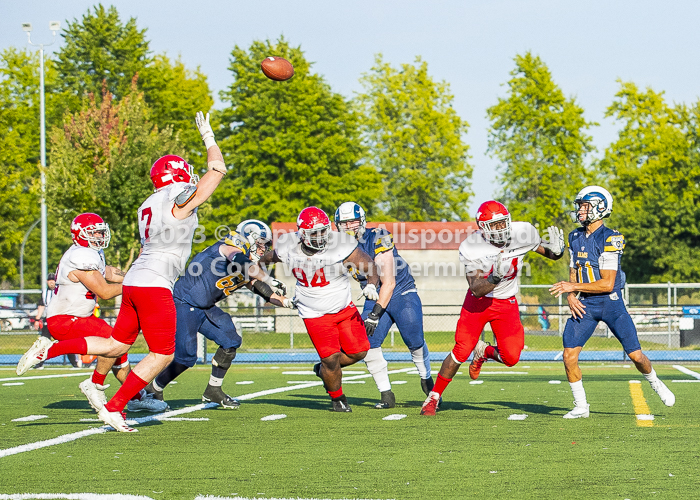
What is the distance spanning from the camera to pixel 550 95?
1439 inches

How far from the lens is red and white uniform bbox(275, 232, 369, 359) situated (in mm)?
7809

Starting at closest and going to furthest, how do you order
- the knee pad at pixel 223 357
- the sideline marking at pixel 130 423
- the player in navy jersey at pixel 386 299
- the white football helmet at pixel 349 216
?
the sideline marking at pixel 130 423 → the player in navy jersey at pixel 386 299 → the white football helmet at pixel 349 216 → the knee pad at pixel 223 357

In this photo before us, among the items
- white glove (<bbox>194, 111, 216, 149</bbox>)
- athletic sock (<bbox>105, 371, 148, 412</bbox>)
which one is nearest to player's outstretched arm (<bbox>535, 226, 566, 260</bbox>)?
white glove (<bbox>194, 111, 216, 149</bbox>)

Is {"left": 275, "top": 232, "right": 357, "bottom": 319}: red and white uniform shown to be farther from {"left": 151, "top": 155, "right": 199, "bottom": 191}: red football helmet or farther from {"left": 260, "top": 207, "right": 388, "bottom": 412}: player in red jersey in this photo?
{"left": 151, "top": 155, "right": 199, "bottom": 191}: red football helmet

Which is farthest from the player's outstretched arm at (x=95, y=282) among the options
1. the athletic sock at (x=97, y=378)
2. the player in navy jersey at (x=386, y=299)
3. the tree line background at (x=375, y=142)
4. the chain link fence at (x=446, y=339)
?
the tree line background at (x=375, y=142)

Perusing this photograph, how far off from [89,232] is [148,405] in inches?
70.3

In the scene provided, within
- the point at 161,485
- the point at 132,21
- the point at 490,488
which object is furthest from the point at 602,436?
the point at 132,21

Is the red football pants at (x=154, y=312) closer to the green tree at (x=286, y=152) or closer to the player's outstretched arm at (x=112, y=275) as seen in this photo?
the player's outstretched arm at (x=112, y=275)

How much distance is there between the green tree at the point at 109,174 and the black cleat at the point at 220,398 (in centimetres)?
1329

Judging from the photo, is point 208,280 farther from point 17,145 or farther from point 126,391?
point 17,145

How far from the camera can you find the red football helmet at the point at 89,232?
25.4 ft

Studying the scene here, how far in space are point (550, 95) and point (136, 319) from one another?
106 feet

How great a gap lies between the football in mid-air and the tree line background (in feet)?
78.9

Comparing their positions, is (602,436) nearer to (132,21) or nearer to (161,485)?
(161,485)
